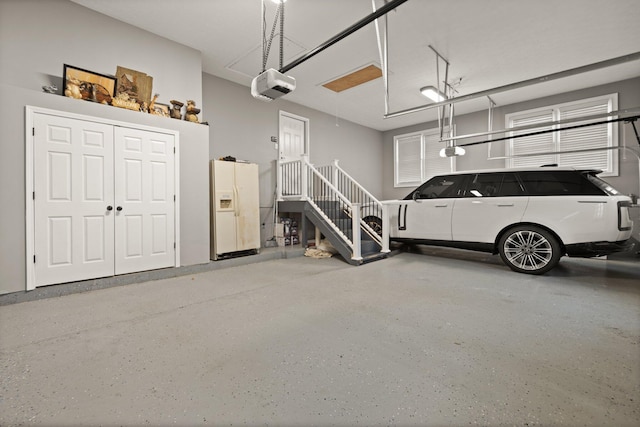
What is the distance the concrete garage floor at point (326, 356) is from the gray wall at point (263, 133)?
3347mm

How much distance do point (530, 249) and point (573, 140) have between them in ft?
13.3

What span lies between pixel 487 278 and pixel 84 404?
13.9ft

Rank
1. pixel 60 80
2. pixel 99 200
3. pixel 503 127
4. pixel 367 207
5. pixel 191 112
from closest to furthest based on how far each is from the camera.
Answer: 1. pixel 60 80
2. pixel 99 200
3. pixel 191 112
4. pixel 367 207
5. pixel 503 127

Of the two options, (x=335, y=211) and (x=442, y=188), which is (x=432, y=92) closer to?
(x=442, y=188)

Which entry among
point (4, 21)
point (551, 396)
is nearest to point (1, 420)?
point (551, 396)

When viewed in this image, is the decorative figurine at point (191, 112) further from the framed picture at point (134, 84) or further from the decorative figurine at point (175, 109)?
the framed picture at point (134, 84)

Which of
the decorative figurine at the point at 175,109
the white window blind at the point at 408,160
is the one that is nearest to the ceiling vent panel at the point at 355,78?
the decorative figurine at the point at 175,109

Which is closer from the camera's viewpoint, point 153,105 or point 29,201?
point 29,201

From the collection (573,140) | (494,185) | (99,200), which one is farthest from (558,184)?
(99,200)

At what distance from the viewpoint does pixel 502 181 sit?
4234mm

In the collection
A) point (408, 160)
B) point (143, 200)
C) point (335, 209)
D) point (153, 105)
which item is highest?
point (408, 160)

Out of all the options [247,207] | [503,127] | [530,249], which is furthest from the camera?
[503,127]

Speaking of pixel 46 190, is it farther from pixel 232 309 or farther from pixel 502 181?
pixel 502 181

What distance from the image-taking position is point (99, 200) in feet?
11.0
